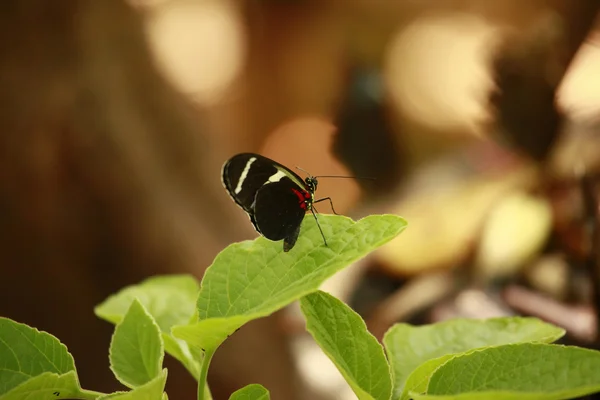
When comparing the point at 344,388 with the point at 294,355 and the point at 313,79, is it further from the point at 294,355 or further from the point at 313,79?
the point at 313,79

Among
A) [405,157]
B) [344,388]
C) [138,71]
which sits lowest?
[344,388]

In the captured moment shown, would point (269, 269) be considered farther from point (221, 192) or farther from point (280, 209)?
point (221, 192)

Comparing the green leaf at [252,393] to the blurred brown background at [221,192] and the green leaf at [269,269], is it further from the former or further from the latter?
the blurred brown background at [221,192]

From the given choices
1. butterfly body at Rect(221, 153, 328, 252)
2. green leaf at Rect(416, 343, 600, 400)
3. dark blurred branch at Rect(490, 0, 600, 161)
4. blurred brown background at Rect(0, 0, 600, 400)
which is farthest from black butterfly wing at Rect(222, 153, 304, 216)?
dark blurred branch at Rect(490, 0, 600, 161)

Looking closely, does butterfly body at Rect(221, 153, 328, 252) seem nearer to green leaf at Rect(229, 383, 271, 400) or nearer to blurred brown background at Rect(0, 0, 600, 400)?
green leaf at Rect(229, 383, 271, 400)

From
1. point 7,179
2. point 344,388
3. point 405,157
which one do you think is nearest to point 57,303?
point 7,179

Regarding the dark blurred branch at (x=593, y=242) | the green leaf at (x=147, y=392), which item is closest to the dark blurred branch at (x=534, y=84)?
the dark blurred branch at (x=593, y=242)
